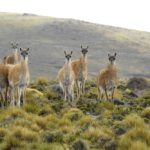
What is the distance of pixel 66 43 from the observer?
424 feet

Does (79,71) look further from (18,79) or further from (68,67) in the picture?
(18,79)

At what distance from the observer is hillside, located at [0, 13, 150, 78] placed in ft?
350

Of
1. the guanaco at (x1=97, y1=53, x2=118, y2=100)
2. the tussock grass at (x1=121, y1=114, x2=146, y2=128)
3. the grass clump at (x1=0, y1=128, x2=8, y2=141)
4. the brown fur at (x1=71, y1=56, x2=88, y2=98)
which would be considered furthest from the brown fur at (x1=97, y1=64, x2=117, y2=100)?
the grass clump at (x1=0, y1=128, x2=8, y2=141)

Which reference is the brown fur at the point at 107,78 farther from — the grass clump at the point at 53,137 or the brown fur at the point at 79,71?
the grass clump at the point at 53,137

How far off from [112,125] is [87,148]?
3.24m

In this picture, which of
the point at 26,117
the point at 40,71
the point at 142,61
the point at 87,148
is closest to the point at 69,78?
the point at 26,117

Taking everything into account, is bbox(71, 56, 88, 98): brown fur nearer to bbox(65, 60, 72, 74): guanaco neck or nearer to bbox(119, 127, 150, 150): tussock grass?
bbox(65, 60, 72, 74): guanaco neck

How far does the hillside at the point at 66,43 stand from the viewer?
106750 millimetres

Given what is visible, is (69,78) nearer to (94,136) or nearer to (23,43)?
(94,136)

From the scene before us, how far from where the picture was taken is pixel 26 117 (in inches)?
589

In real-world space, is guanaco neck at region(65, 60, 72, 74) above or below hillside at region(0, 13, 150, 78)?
above

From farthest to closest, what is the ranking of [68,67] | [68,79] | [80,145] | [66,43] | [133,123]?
[66,43]
[68,79]
[68,67]
[133,123]
[80,145]

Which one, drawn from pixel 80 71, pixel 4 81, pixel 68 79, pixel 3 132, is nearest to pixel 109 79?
pixel 68 79

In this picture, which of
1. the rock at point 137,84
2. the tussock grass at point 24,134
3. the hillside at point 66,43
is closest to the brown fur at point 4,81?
the tussock grass at point 24,134
